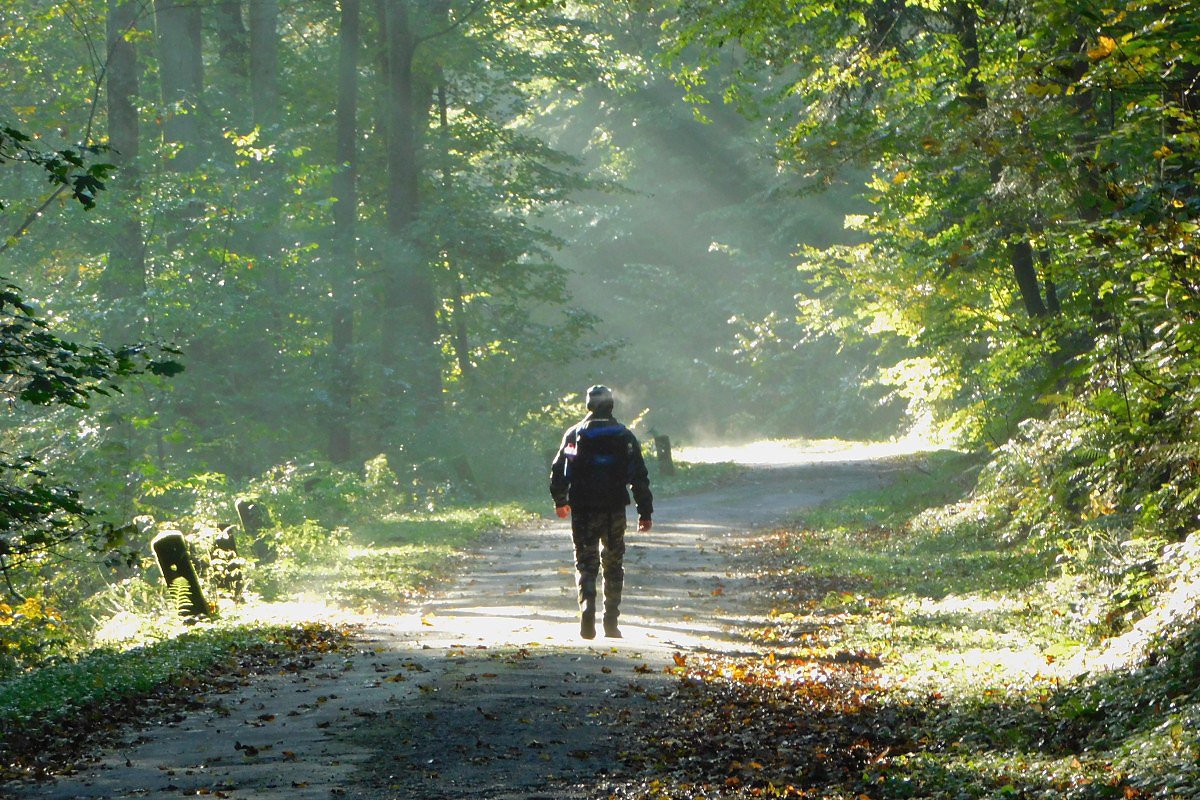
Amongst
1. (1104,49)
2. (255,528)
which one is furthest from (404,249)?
(1104,49)

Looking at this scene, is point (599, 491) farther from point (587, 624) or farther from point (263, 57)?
point (263, 57)

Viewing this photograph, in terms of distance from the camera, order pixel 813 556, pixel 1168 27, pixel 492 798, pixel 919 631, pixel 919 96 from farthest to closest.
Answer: pixel 813 556
pixel 919 96
pixel 919 631
pixel 1168 27
pixel 492 798

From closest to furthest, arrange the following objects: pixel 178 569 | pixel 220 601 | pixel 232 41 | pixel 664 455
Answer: pixel 178 569
pixel 220 601
pixel 232 41
pixel 664 455

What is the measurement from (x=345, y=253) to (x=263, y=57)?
5076 mm

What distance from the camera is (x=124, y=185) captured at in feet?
86.4

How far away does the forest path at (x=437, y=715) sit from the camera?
22.3 feet

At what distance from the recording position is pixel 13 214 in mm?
25625

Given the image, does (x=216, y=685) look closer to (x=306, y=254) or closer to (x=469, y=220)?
(x=306, y=254)

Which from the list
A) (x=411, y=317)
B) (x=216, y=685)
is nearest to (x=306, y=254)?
(x=411, y=317)

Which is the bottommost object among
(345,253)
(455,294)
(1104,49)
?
(1104,49)

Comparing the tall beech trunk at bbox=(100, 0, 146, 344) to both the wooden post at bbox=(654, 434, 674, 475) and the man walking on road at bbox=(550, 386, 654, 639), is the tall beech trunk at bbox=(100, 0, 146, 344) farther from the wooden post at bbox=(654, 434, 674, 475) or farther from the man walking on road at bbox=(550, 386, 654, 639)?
the man walking on road at bbox=(550, 386, 654, 639)

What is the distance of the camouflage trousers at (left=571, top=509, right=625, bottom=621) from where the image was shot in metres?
12.2

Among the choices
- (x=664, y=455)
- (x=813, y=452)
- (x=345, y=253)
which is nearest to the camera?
(x=345, y=253)

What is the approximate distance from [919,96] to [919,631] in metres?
7.89
